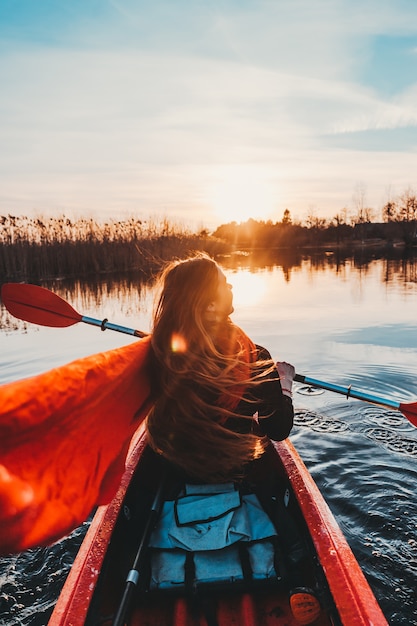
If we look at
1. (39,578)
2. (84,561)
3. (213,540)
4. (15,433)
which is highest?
(15,433)

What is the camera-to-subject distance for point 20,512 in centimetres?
107

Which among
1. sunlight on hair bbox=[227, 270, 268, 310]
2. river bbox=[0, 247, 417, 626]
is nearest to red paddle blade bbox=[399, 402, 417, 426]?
river bbox=[0, 247, 417, 626]

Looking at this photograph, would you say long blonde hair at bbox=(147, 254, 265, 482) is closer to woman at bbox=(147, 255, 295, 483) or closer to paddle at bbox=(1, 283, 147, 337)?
woman at bbox=(147, 255, 295, 483)

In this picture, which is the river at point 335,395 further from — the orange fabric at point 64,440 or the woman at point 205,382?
the orange fabric at point 64,440

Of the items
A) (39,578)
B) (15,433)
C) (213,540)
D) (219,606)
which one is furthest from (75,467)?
(39,578)

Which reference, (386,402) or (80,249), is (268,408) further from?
(80,249)

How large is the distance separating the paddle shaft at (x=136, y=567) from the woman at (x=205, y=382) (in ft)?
0.84

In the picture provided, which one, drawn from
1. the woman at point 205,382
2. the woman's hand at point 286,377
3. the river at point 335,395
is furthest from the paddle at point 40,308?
the woman at point 205,382

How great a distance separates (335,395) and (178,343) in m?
4.04

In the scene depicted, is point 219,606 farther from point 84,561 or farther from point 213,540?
point 84,561

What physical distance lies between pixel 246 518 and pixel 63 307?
2.50 m

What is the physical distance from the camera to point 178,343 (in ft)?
5.72

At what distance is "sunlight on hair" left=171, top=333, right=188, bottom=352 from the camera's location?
1.74 meters

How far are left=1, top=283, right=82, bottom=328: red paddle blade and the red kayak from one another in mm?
1994
